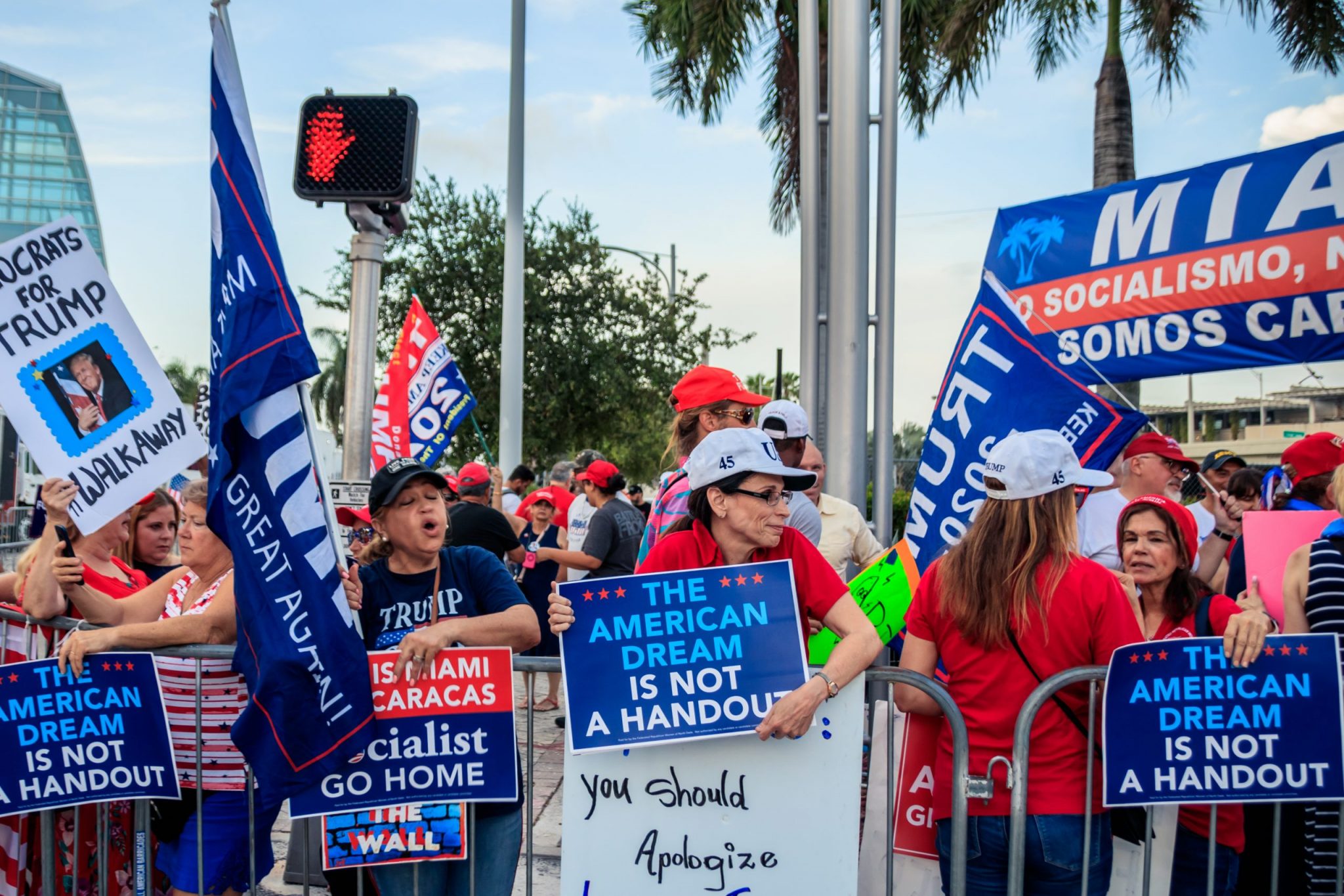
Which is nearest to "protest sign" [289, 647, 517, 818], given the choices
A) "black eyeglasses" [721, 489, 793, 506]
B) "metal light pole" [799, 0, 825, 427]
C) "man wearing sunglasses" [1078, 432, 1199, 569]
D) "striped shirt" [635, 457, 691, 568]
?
"black eyeglasses" [721, 489, 793, 506]

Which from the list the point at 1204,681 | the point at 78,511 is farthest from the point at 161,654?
the point at 1204,681

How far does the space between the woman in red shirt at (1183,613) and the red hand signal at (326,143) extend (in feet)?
13.0

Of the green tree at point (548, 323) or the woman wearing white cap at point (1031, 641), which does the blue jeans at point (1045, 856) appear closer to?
the woman wearing white cap at point (1031, 641)

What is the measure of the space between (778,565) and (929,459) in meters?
1.50

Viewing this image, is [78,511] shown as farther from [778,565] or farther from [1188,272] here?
[1188,272]

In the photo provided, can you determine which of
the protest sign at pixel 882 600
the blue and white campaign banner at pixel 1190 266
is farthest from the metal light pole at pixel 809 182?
the protest sign at pixel 882 600

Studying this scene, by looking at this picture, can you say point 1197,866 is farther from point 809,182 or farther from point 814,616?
point 809,182

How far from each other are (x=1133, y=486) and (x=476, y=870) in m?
3.66

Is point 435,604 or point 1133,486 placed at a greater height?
point 1133,486

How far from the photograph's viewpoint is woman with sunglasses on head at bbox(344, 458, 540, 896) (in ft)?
11.5

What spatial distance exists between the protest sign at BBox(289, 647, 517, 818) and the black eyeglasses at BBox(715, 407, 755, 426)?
147 cm

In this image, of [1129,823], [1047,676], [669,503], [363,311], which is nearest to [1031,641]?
[1047,676]

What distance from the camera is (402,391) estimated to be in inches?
387

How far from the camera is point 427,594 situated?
11.9ft
